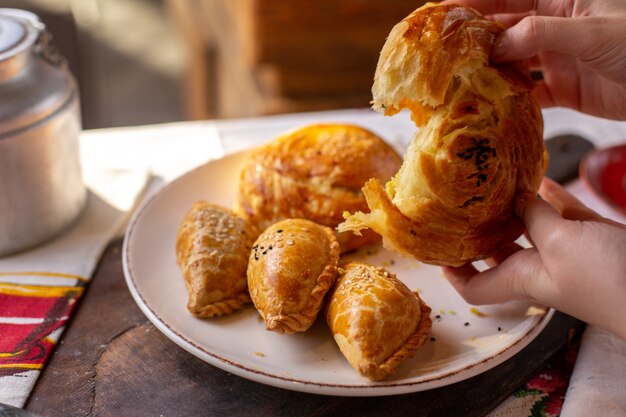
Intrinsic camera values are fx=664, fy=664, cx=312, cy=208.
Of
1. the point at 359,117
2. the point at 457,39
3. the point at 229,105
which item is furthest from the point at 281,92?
the point at 457,39

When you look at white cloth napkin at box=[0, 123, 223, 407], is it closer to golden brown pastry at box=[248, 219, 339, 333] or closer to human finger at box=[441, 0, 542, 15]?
golden brown pastry at box=[248, 219, 339, 333]

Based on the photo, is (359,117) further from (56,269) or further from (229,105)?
(229,105)

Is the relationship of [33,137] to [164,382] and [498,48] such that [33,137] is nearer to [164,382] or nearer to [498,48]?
[164,382]

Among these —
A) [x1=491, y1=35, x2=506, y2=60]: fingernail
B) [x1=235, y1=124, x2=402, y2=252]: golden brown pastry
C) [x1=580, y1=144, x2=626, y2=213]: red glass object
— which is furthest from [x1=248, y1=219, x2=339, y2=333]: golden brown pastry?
[x1=580, y1=144, x2=626, y2=213]: red glass object

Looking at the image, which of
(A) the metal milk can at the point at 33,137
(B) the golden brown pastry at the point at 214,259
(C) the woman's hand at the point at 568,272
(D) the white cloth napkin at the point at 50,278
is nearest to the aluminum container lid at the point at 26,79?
(A) the metal milk can at the point at 33,137

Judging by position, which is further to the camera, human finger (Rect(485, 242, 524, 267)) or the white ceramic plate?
human finger (Rect(485, 242, 524, 267))

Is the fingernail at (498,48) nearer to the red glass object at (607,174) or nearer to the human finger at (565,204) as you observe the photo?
the human finger at (565,204)

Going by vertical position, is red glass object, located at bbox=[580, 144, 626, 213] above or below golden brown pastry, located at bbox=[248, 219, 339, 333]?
below
